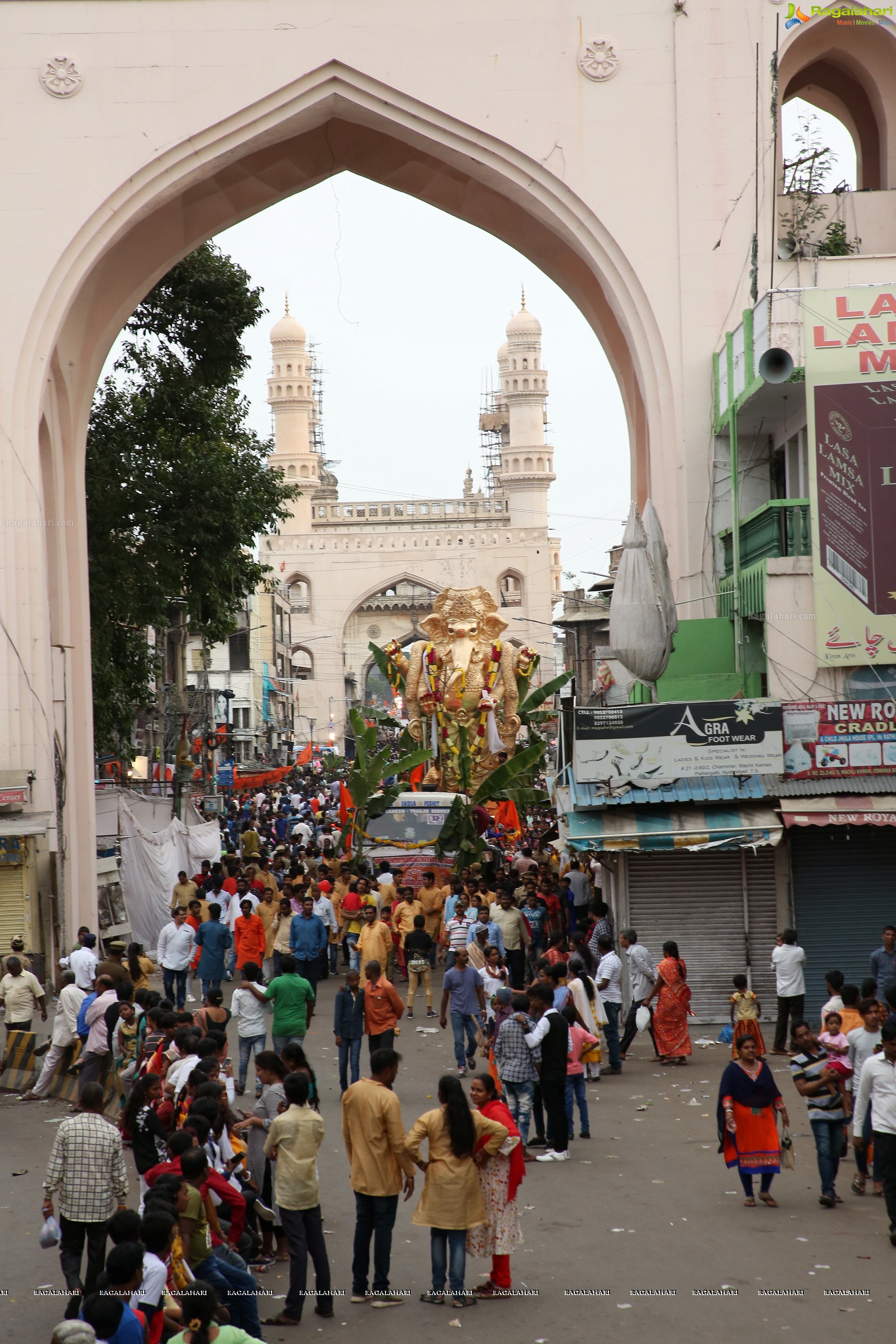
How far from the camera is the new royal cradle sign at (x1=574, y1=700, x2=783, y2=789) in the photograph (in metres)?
11.9

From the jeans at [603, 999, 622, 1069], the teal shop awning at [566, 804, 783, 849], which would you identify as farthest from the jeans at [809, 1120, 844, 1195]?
the teal shop awning at [566, 804, 783, 849]

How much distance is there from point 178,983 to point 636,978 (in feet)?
13.7

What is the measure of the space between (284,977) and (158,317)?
12.5m

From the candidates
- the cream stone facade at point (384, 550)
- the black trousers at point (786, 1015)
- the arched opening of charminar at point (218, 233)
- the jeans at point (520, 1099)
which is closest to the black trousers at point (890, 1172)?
the jeans at point (520, 1099)

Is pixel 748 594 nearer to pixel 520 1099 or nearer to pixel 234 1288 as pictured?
pixel 520 1099

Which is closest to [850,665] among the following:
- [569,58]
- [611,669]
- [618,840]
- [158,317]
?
[618,840]

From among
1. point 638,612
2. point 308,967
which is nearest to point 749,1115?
point 308,967

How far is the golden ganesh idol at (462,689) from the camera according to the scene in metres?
19.7

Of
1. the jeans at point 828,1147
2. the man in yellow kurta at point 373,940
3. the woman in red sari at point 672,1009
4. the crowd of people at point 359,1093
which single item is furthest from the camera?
the man in yellow kurta at point 373,940

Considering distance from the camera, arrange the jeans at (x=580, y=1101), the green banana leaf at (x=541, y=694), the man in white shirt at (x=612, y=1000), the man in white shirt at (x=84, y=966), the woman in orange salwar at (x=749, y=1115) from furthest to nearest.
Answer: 1. the green banana leaf at (x=541, y=694)
2. the man in white shirt at (x=84, y=966)
3. the man in white shirt at (x=612, y=1000)
4. the jeans at (x=580, y=1101)
5. the woman in orange salwar at (x=749, y=1115)

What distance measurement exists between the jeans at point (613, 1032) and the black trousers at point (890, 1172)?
380cm

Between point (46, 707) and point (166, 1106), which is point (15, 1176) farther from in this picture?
point (46, 707)

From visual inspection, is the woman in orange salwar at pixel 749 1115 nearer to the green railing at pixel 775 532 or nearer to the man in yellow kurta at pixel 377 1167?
the man in yellow kurta at pixel 377 1167

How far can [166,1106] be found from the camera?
21.4 feet
